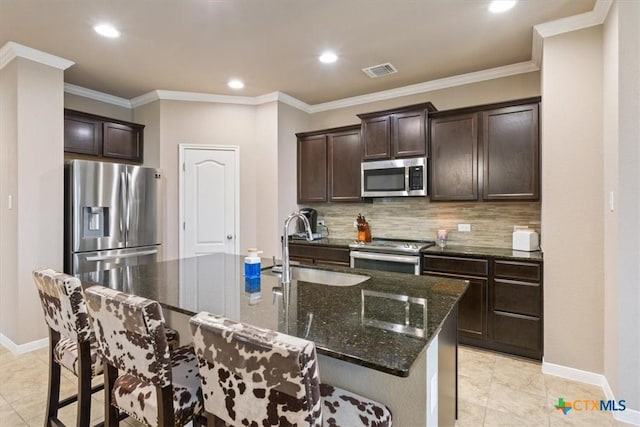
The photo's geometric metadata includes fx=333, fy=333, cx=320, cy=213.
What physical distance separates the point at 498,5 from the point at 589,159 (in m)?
1.31

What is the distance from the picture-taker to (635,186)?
2.01 m

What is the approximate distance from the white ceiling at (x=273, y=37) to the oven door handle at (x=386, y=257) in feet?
6.37

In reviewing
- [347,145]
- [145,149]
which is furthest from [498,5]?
[145,149]

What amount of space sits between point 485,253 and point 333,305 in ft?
6.93

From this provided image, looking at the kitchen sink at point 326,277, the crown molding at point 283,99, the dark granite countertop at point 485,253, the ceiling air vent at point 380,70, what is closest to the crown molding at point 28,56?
the crown molding at point 283,99

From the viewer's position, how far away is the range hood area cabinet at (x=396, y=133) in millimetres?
3550

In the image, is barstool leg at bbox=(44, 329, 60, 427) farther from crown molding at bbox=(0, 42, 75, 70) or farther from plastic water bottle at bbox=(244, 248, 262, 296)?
crown molding at bbox=(0, 42, 75, 70)

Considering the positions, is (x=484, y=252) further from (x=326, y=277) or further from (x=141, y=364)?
(x=141, y=364)

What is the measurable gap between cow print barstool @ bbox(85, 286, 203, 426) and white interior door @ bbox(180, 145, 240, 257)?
296 cm

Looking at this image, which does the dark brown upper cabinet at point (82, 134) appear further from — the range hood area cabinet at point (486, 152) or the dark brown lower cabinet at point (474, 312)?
the dark brown lower cabinet at point (474, 312)

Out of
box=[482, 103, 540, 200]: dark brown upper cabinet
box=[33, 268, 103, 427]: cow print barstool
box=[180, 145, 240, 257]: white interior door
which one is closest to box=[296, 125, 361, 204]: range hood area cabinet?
box=[180, 145, 240, 257]: white interior door

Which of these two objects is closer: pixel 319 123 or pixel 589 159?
pixel 589 159

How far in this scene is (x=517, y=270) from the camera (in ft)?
9.26

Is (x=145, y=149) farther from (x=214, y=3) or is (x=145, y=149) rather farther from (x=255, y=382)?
(x=255, y=382)
